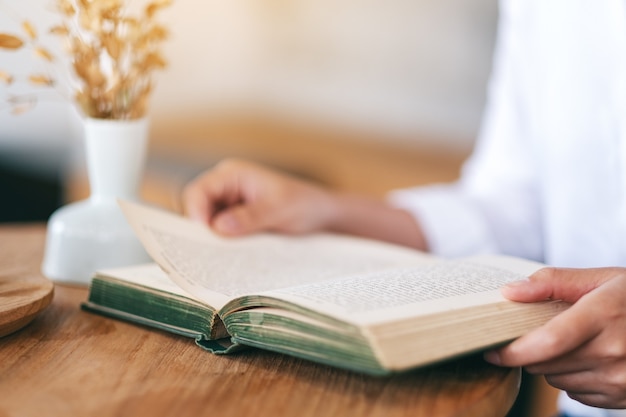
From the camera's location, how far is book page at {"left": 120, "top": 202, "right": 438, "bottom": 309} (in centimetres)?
72

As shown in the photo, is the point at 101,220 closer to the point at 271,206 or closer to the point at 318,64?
the point at 271,206

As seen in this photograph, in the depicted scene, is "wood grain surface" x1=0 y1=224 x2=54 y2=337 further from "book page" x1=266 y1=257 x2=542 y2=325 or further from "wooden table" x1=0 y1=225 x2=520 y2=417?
"book page" x1=266 y1=257 x2=542 y2=325

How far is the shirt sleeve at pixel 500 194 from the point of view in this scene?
115cm

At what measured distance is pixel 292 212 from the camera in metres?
1.00

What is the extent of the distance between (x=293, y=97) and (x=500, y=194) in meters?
1.65

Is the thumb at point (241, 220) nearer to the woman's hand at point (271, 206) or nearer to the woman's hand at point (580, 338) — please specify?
the woman's hand at point (271, 206)

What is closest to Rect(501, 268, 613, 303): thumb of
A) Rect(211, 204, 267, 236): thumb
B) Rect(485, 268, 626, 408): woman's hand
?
Rect(485, 268, 626, 408): woman's hand

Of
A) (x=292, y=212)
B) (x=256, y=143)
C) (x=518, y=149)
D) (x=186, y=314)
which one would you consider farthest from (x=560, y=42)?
(x=256, y=143)

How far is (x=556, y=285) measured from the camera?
2.00 ft

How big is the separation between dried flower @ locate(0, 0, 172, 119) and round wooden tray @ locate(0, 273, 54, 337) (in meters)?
0.22

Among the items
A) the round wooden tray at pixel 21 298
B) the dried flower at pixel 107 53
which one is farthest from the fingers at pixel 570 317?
the dried flower at pixel 107 53

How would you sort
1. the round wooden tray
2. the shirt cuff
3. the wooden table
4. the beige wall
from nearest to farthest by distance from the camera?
1. the wooden table
2. the round wooden tray
3. the shirt cuff
4. the beige wall

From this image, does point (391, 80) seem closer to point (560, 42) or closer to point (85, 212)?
point (560, 42)

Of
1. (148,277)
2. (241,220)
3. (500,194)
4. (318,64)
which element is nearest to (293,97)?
(318,64)
